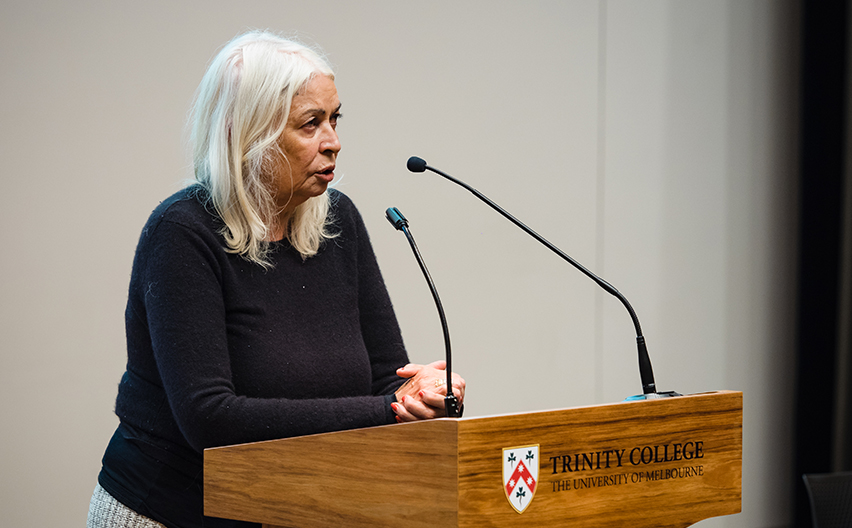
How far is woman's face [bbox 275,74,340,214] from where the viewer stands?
5.18 feet

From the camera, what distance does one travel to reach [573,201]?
3549 millimetres

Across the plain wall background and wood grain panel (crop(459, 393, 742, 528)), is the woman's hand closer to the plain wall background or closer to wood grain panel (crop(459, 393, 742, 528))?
wood grain panel (crop(459, 393, 742, 528))

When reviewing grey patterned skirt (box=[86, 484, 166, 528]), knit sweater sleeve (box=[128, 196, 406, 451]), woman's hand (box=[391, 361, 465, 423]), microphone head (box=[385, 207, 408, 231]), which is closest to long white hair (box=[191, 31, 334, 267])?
knit sweater sleeve (box=[128, 196, 406, 451])

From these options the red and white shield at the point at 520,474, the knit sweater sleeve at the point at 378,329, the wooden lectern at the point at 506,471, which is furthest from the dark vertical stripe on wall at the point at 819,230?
the red and white shield at the point at 520,474

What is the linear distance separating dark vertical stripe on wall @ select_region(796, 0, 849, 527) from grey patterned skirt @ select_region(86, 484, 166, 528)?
341 centimetres

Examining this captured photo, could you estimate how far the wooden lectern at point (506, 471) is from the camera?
0.98 m

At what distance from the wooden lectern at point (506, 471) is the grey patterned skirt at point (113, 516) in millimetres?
284

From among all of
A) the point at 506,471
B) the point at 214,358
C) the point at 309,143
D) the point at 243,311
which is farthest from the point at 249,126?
the point at 506,471

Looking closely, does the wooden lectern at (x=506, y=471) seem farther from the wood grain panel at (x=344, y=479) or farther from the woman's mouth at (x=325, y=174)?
the woman's mouth at (x=325, y=174)

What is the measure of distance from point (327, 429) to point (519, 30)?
2.50 meters

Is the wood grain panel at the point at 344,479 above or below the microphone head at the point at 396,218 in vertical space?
below

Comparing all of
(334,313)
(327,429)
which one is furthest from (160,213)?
(327,429)

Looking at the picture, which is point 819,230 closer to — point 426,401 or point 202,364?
point 426,401

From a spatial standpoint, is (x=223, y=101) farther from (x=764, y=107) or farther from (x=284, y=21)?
(x=764, y=107)
